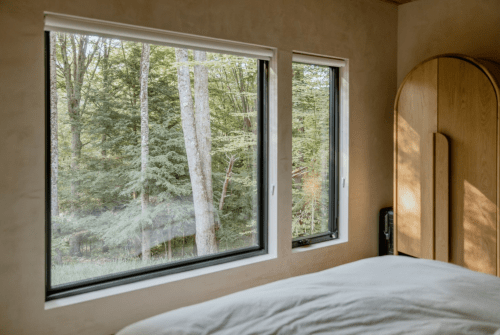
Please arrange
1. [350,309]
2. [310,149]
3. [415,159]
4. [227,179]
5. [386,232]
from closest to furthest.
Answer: [350,309] < [227,179] < [415,159] < [310,149] < [386,232]

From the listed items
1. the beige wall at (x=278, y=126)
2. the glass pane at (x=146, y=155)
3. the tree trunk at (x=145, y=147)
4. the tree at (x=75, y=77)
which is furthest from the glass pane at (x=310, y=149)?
the tree at (x=75, y=77)

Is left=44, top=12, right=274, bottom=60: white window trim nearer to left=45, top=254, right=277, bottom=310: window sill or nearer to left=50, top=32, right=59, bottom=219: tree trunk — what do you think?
left=50, top=32, right=59, bottom=219: tree trunk

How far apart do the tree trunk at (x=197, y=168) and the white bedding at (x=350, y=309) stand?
1.08 m

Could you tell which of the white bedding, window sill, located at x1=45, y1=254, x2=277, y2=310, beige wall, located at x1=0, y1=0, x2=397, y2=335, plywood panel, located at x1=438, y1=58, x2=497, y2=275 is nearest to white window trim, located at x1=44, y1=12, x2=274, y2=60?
beige wall, located at x1=0, y1=0, x2=397, y2=335

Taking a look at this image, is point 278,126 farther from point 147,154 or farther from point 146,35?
point 146,35

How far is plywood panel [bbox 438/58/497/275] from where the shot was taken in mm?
2600

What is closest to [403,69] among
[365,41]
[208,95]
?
[365,41]

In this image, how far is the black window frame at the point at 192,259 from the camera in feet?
6.86

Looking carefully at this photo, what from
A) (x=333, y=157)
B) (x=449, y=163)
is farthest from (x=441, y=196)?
(x=333, y=157)

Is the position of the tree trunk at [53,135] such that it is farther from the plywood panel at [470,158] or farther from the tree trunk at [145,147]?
the plywood panel at [470,158]

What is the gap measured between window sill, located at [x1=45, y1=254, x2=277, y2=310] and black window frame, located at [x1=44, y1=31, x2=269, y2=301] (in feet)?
0.09

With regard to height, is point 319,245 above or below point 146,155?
below

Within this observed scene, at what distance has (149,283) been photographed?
7.75ft

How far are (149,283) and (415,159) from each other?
7.08 feet
